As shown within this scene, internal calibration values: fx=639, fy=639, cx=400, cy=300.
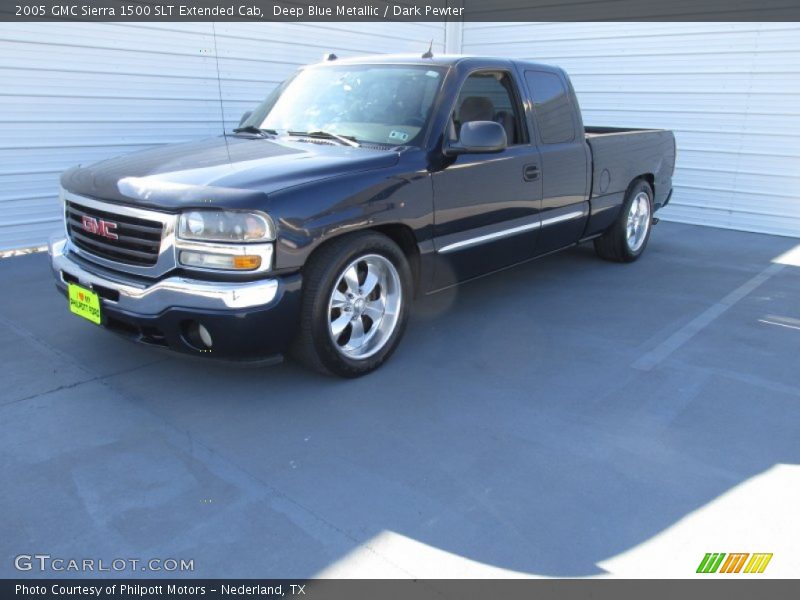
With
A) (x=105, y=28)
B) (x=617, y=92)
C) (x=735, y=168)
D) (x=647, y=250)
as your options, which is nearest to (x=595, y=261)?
(x=647, y=250)

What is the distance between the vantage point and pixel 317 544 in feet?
Answer: 7.82

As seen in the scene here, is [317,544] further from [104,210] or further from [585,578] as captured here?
[104,210]

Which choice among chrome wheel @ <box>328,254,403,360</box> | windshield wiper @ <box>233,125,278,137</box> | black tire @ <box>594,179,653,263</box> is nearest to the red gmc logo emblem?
chrome wheel @ <box>328,254,403,360</box>

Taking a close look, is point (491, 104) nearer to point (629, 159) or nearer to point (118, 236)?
point (629, 159)

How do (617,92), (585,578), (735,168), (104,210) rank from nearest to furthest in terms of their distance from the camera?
(585,578) → (104,210) → (735,168) → (617,92)

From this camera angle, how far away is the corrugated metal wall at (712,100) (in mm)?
7957

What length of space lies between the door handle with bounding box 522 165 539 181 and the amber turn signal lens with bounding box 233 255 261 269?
7.41ft

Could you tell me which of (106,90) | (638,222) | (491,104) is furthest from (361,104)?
(106,90)

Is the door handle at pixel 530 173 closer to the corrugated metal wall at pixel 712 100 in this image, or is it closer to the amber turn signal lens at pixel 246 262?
the amber turn signal lens at pixel 246 262

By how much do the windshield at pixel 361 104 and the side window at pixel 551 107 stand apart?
41.9 inches

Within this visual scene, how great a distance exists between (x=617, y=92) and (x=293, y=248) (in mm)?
7662

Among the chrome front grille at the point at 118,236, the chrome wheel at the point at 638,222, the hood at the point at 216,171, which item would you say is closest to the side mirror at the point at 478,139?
the hood at the point at 216,171

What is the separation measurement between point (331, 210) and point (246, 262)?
0.52 meters

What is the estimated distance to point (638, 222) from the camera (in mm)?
6527
